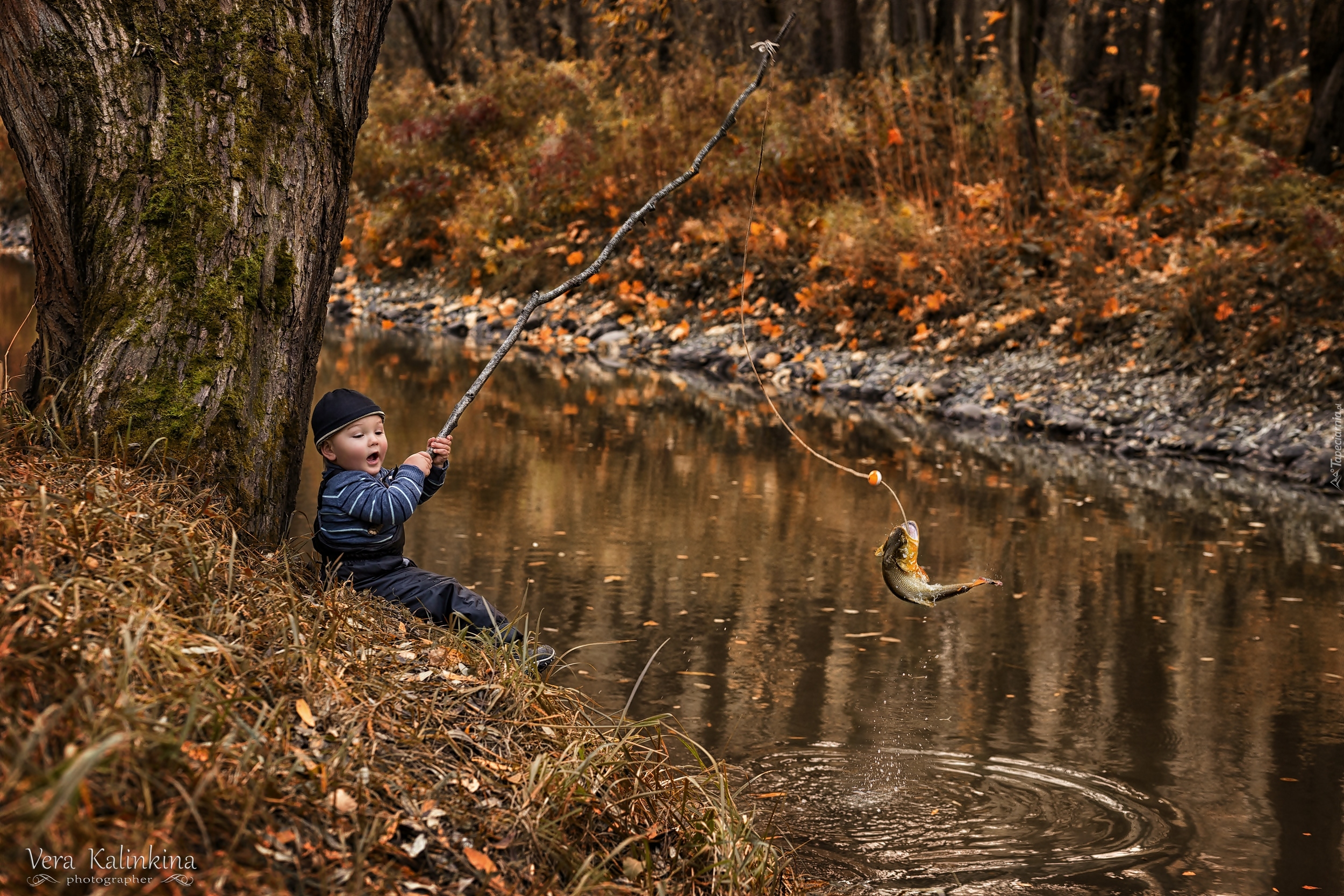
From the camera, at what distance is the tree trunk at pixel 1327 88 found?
13.5 metres

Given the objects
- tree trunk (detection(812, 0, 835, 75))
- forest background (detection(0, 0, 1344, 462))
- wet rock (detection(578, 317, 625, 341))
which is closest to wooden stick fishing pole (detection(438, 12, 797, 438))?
forest background (detection(0, 0, 1344, 462))

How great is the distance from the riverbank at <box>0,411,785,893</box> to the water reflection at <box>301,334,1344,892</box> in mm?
1085

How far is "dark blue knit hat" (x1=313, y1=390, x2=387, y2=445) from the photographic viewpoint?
4348 millimetres

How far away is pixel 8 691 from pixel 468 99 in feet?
78.3

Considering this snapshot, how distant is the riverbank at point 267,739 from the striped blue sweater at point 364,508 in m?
0.27

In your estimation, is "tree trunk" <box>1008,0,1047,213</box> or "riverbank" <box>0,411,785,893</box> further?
"tree trunk" <box>1008,0,1047,213</box>

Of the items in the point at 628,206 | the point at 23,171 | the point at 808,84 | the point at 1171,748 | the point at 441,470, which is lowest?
the point at 1171,748

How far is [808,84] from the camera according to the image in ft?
63.3

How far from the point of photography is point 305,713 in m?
3.02

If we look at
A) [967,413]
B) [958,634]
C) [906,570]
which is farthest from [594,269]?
[967,413]

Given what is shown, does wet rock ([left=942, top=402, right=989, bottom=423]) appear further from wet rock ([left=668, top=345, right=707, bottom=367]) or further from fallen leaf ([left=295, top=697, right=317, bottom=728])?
fallen leaf ([left=295, top=697, right=317, bottom=728])

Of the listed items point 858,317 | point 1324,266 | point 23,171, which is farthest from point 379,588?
point 858,317

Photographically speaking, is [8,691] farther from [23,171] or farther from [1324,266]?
[1324,266]

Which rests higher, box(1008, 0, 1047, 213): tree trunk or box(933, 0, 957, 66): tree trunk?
box(933, 0, 957, 66): tree trunk
